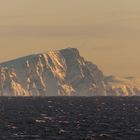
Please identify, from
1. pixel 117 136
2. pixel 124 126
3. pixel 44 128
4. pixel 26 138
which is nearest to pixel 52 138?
pixel 26 138

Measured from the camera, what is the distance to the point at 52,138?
359 feet

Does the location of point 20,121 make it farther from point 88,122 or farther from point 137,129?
point 137,129

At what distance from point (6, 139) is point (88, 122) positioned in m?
40.7

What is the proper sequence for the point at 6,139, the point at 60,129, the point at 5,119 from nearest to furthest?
the point at 6,139, the point at 60,129, the point at 5,119

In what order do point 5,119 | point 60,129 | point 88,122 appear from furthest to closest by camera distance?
point 5,119, point 88,122, point 60,129

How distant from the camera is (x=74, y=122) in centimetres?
14600

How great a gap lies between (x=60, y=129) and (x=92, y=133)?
1008cm

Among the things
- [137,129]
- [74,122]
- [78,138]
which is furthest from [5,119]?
[78,138]

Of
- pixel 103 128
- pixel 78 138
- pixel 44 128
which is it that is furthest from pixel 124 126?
pixel 78 138

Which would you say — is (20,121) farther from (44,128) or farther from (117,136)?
(117,136)

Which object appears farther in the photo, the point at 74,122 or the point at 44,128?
the point at 74,122

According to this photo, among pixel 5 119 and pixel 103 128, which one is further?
pixel 5 119

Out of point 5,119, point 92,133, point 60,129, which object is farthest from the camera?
point 5,119

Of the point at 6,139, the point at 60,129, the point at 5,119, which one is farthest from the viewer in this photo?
the point at 5,119
